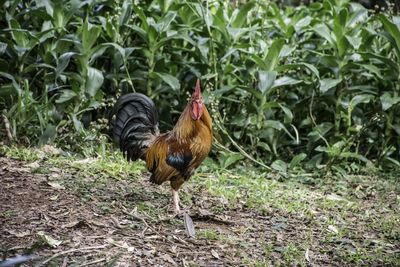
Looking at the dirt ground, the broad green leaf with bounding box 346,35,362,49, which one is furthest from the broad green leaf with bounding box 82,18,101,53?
the broad green leaf with bounding box 346,35,362,49

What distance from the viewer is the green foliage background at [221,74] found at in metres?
6.32

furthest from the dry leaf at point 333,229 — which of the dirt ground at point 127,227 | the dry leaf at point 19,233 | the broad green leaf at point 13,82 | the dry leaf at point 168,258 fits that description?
the broad green leaf at point 13,82

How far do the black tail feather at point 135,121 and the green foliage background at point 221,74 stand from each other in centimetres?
123

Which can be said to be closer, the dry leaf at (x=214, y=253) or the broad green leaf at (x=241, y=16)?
the dry leaf at (x=214, y=253)

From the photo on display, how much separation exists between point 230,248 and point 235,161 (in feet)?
7.10

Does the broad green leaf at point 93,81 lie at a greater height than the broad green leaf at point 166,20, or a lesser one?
lesser

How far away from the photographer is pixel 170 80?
6473 mm

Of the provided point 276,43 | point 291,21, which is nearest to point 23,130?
point 276,43

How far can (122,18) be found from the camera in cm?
665

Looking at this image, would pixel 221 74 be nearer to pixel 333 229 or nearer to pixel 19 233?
pixel 333 229

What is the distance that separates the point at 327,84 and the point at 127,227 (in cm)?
288

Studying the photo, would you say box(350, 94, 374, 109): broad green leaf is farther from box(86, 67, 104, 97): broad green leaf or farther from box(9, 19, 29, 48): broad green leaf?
box(9, 19, 29, 48): broad green leaf

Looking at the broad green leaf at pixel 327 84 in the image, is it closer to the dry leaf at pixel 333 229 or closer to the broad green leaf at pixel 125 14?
the dry leaf at pixel 333 229

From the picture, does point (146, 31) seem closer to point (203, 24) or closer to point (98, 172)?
point (203, 24)
